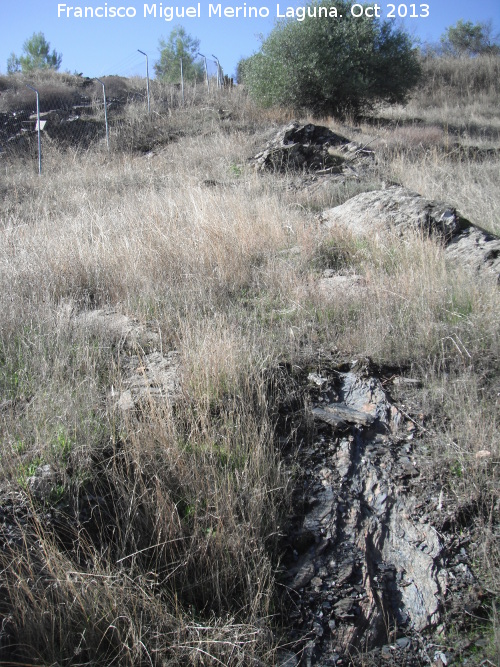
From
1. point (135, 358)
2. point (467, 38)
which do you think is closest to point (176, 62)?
point (467, 38)

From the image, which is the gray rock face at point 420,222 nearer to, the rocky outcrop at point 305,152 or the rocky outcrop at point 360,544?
the rocky outcrop at point 360,544

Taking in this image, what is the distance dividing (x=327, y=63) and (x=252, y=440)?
1619 centimetres

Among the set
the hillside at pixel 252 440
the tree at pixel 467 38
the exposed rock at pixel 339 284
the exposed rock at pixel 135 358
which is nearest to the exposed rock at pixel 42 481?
the hillside at pixel 252 440

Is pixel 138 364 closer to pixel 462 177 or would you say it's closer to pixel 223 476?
pixel 223 476

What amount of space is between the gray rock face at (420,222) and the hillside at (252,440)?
0.03 metres

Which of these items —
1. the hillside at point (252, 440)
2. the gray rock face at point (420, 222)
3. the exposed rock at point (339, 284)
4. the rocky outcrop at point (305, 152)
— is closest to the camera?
the hillside at point (252, 440)

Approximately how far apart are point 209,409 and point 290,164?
729 cm

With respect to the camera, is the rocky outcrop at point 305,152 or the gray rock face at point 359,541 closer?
the gray rock face at point 359,541

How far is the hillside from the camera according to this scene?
193 centimetres

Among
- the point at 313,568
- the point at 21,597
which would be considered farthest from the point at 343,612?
the point at 21,597

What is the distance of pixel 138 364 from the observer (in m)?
3.40

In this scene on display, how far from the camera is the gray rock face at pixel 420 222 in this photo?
16.0 feet

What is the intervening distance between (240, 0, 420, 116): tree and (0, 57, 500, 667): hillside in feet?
38.1

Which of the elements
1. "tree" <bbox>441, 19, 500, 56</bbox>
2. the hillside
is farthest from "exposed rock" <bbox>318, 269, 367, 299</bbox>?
"tree" <bbox>441, 19, 500, 56</bbox>
